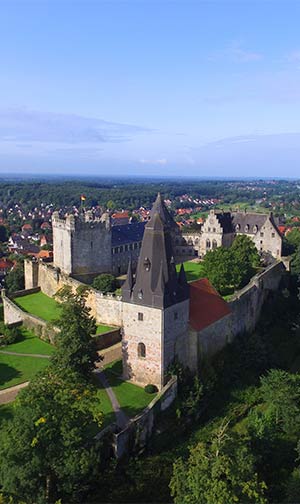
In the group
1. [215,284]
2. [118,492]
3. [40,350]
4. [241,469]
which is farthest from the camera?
[215,284]

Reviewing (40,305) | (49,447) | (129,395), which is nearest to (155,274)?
(129,395)

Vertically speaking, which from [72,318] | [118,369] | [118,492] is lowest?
[118,492]

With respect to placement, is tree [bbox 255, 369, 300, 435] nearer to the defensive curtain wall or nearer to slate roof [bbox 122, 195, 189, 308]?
the defensive curtain wall

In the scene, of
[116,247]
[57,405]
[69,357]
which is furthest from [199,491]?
[116,247]

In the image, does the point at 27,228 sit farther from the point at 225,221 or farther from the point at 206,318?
the point at 206,318

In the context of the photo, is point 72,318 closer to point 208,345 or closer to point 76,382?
point 76,382

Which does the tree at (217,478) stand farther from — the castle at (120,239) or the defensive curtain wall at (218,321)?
the castle at (120,239)

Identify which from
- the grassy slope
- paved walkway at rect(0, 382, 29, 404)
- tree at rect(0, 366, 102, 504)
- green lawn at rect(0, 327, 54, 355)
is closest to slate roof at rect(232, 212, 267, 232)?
green lawn at rect(0, 327, 54, 355)

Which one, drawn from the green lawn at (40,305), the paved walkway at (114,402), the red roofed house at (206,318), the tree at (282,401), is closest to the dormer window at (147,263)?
the red roofed house at (206,318)
